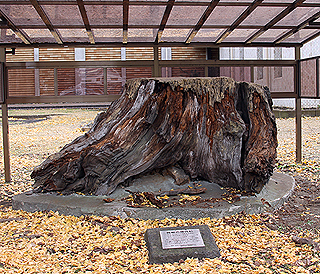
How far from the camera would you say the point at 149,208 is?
3420 mm

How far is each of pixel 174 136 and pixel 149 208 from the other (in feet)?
2.83

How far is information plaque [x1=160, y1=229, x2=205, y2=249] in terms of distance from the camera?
2707 millimetres

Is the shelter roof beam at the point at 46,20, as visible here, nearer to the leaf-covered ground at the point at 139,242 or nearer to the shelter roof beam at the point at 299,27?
the leaf-covered ground at the point at 139,242

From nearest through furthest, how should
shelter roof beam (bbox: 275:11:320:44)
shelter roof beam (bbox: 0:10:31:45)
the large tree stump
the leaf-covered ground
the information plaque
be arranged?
1. the leaf-covered ground
2. the information plaque
3. the large tree stump
4. shelter roof beam (bbox: 0:10:31:45)
5. shelter roof beam (bbox: 275:11:320:44)

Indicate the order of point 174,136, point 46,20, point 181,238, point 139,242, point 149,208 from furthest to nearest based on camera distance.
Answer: point 46,20 → point 174,136 → point 149,208 → point 139,242 → point 181,238

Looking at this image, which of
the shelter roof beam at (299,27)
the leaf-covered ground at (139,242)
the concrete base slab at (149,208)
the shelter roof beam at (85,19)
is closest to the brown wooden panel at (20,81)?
the shelter roof beam at (85,19)

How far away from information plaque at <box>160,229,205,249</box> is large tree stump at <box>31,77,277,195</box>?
1148mm

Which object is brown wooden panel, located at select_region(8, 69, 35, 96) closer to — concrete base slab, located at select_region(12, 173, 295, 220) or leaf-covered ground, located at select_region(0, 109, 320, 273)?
leaf-covered ground, located at select_region(0, 109, 320, 273)

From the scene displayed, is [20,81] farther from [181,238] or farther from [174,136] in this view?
[181,238]

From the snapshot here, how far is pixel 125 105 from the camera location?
4098 millimetres

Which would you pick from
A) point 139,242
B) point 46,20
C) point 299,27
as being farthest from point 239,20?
point 139,242

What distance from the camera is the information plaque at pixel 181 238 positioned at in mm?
2707

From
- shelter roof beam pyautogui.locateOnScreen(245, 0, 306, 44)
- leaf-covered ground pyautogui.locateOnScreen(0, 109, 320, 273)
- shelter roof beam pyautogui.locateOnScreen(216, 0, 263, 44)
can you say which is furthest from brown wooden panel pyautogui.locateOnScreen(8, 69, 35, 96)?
shelter roof beam pyautogui.locateOnScreen(245, 0, 306, 44)

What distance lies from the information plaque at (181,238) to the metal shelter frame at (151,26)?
8.11 ft
